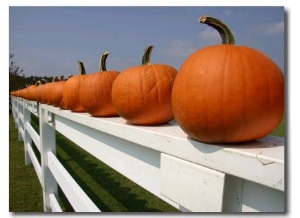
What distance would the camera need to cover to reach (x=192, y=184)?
0.54 meters

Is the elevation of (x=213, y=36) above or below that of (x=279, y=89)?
above

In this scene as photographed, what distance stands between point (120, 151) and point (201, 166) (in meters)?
0.43

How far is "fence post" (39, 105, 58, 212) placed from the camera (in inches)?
85.0

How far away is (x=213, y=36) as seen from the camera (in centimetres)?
94

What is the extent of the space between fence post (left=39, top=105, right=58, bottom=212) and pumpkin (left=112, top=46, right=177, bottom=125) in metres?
1.53

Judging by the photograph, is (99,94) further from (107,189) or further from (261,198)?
(107,189)

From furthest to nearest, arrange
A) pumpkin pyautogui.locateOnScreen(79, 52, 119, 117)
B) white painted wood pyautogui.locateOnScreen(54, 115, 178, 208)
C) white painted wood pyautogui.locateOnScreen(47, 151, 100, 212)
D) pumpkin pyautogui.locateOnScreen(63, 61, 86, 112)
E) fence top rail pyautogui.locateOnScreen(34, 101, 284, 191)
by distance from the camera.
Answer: pumpkin pyautogui.locateOnScreen(63, 61, 86, 112)
pumpkin pyautogui.locateOnScreen(79, 52, 119, 117)
white painted wood pyautogui.locateOnScreen(47, 151, 100, 212)
white painted wood pyautogui.locateOnScreen(54, 115, 178, 208)
fence top rail pyautogui.locateOnScreen(34, 101, 284, 191)

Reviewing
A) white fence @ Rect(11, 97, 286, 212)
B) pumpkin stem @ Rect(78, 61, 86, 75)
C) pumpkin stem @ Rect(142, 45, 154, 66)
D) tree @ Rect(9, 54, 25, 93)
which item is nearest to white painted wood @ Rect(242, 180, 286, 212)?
white fence @ Rect(11, 97, 286, 212)

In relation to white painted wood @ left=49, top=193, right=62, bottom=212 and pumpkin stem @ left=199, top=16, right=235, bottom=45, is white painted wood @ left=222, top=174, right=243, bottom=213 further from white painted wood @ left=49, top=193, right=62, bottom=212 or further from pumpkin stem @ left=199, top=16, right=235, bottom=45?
white painted wood @ left=49, top=193, right=62, bottom=212

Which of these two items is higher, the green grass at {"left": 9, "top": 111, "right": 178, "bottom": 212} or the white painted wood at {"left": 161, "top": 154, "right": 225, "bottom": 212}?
the white painted wood at {"left": 161, "top": 154, "right": 225, "bottom": 212}

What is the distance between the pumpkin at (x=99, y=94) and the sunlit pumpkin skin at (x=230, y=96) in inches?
27.0
